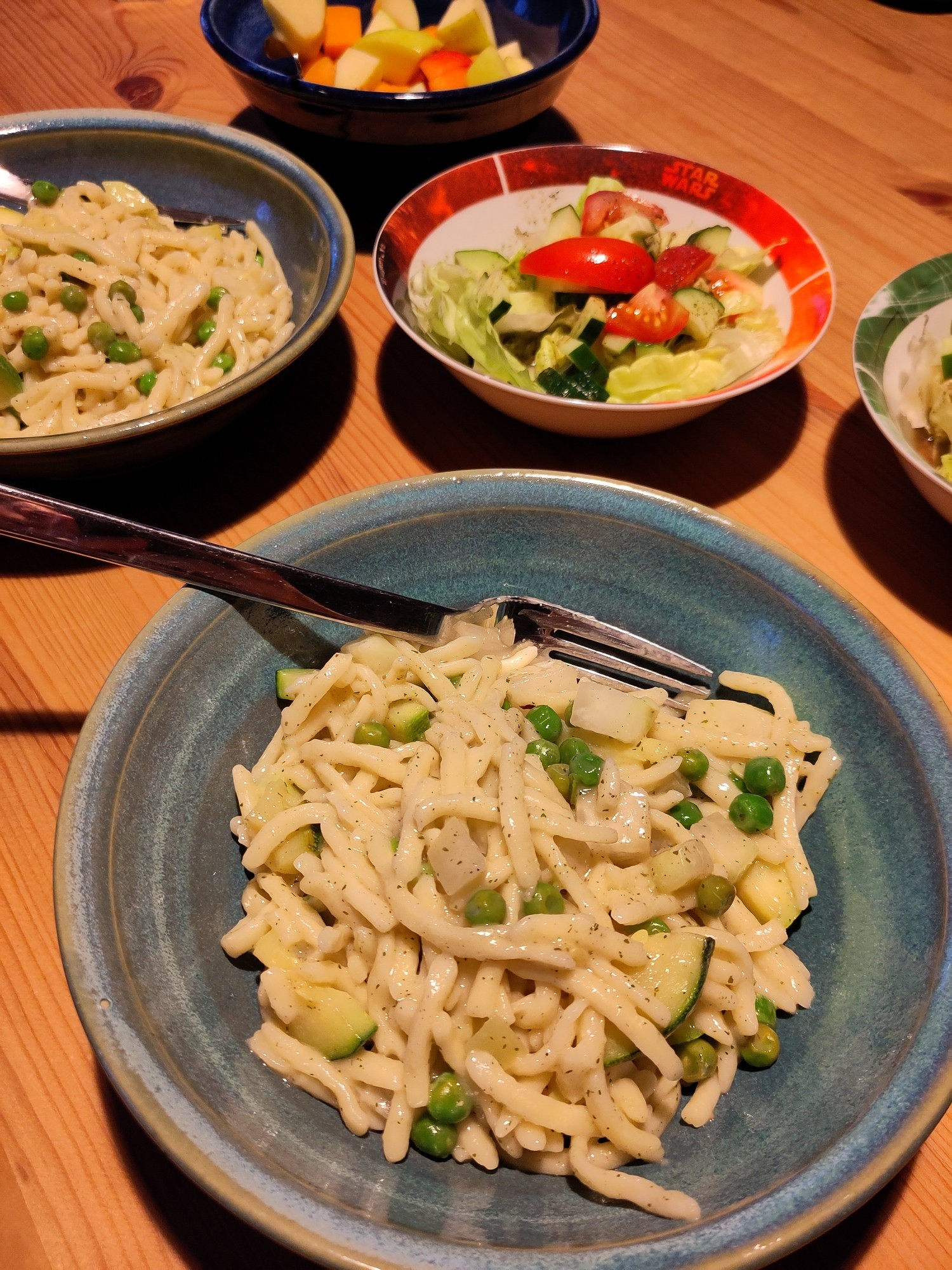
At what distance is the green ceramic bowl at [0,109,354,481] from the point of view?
2.84m

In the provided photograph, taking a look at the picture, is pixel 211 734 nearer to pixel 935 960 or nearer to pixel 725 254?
pixel 935 960

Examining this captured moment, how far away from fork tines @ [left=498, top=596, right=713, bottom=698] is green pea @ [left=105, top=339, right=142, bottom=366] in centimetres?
151

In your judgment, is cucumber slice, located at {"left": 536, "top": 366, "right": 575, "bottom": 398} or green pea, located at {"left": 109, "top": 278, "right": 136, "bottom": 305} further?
green pea, located at {"left": 109, "top": 278, "right": 136, "bottom": 305}

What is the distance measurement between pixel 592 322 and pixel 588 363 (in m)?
0.17

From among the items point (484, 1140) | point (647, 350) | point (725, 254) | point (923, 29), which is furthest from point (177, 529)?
point (923, 29)

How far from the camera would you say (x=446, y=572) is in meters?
2.13

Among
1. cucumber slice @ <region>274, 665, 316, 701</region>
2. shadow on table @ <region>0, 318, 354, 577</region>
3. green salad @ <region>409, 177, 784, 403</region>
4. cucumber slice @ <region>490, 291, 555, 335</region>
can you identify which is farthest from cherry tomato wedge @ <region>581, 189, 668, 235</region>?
cucumber slice @ <region>274, 665, 316, 701</region>

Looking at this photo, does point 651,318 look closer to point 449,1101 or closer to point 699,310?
point 699,310

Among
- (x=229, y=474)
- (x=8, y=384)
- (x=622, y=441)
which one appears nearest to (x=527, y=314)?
(x=622, y=441)

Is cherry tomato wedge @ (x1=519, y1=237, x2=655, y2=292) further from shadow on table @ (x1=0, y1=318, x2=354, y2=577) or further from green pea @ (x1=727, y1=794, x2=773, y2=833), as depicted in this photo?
green pea @ (x1=727, y1=794, x2=773, y2=833)

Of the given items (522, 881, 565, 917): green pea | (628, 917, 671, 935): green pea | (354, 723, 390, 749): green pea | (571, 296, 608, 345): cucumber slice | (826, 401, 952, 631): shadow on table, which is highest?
(571, 296, 608, 345): cucumber slice

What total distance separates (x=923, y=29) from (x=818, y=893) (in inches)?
188

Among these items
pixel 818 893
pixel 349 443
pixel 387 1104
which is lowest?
pixel 818 893

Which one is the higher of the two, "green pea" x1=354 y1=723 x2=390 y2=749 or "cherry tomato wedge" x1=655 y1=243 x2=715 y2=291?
"cherry tomato wedge" x1=655 y1=243 x2=715 y2=291
